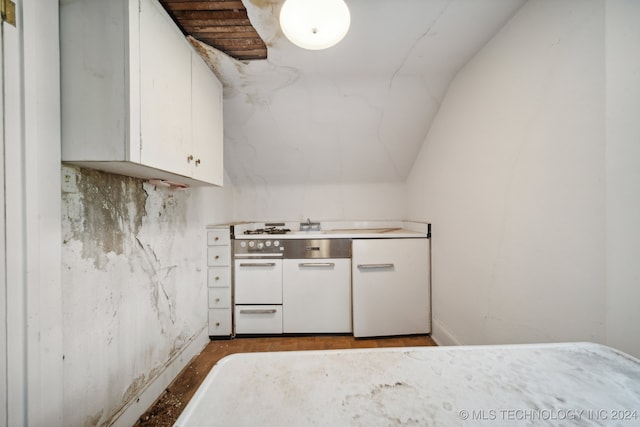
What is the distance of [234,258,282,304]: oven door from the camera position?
78.6 inches

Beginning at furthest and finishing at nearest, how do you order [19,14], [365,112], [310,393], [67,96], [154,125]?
[365,112] → [154,125] → [67,96] → [19,14] → [310,393]

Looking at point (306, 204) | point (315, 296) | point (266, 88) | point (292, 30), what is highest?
point (266, 88)

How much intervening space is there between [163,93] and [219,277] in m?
1.45

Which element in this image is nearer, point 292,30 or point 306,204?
point 292,30

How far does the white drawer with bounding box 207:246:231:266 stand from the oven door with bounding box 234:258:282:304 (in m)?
0.09

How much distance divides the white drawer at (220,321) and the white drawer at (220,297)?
0.12ft

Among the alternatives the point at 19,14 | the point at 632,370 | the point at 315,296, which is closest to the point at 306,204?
the point at 315,296

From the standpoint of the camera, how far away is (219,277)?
199 cm

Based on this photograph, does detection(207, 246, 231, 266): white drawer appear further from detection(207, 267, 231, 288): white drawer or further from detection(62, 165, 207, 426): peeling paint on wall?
detection(62, 165, 207, 426): peeling paint on wall

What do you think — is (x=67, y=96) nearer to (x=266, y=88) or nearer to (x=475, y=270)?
(x=266, y=88)

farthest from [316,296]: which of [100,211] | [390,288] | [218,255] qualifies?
[100,211]

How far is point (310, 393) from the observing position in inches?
19.2

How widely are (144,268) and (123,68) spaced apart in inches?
38.1

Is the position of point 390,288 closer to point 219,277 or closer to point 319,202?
point 319,202
